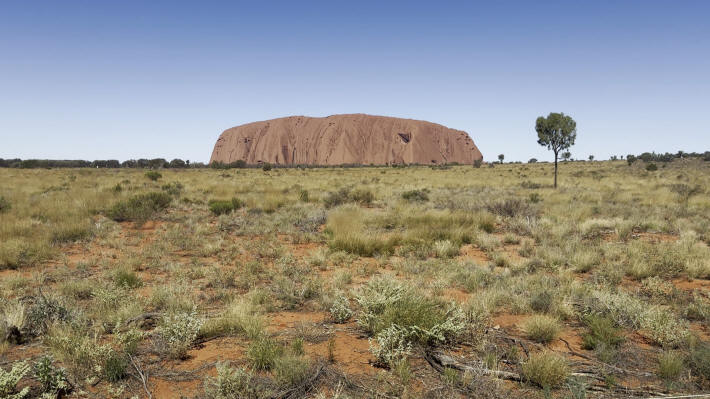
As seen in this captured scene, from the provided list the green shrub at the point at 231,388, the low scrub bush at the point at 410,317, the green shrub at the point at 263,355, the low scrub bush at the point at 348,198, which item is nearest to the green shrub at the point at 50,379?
the green shrub at the point at 231,388

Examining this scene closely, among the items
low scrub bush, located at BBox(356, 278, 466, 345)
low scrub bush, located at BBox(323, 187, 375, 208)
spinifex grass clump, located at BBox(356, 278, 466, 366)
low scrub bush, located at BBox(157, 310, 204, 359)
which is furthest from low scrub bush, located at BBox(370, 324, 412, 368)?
low scrub bush, located at BBox(323, 187, 375, 208)

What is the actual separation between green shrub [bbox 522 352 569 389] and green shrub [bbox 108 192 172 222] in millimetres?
11357

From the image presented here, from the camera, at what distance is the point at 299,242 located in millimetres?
9188

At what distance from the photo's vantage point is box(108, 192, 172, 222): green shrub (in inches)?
437

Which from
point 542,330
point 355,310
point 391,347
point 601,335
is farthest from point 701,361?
point 355,310

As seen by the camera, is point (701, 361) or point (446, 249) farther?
point (446, 249)

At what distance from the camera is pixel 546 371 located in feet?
10.4

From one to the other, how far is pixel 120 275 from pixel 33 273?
1727 millimetres

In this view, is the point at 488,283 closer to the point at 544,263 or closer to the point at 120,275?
the point at 544,263

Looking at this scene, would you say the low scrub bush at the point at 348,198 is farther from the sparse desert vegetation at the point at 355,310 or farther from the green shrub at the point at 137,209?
the green shrub at the point at 137,209

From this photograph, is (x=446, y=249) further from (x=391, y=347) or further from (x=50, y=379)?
(x=50, y=379)

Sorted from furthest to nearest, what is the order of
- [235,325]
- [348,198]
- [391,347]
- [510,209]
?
[348,198] → [510,209] → [235,325] → [391,347]

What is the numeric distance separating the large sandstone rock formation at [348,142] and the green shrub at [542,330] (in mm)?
149750

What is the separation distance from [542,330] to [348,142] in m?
158
